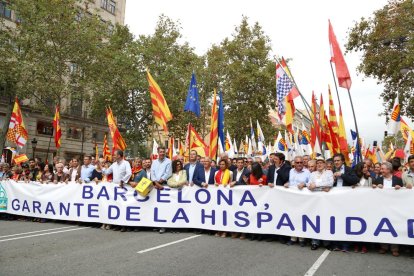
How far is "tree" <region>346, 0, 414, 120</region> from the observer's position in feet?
66.1

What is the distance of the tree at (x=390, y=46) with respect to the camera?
66.1ft

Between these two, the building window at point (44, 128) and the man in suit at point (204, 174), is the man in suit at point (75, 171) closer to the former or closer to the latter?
the man in suit at point (204, 174)

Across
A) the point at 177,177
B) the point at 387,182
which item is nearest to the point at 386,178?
the point at 387,182

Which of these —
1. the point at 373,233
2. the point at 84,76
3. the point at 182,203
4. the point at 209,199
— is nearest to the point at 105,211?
the point at 182,203

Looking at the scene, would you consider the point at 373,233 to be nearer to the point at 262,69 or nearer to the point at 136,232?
the point at 136,232

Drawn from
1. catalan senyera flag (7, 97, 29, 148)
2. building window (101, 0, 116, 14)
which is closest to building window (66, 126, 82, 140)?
building window (101, 0, 116, 14)

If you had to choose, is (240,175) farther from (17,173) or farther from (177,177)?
(17,173)

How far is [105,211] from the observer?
955 centimetres

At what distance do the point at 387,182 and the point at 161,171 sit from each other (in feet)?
15.6

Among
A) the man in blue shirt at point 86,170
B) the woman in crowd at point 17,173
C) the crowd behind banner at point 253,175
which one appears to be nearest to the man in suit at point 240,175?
the crowd behind banner at point 253,175

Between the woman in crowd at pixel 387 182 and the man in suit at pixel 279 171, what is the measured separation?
1706 millimetres

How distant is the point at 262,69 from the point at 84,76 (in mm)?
16695

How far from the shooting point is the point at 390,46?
72.1ft

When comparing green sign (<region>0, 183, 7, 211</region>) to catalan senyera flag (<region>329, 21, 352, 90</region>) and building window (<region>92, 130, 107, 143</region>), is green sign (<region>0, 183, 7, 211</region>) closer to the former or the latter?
catalan senyera flag (<region>329, 21, 352, 90</region>)
